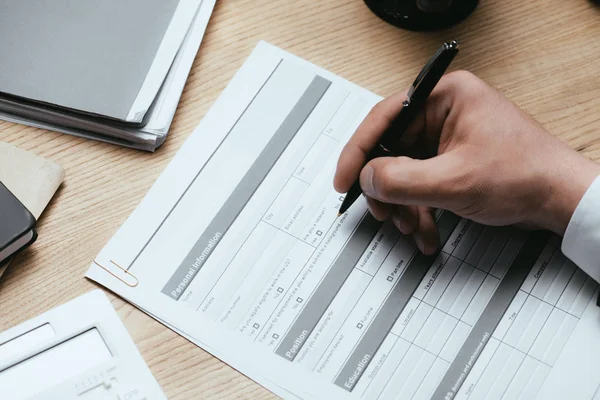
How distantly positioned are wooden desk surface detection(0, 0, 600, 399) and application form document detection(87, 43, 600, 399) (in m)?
0.02

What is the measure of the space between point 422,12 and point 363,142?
18 cm

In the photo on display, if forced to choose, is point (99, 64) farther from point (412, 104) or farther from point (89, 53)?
point (412, 104)

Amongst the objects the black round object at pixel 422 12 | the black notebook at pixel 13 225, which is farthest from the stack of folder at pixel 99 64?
the black round object at pixel 422 12

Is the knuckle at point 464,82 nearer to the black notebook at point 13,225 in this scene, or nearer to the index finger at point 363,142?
the index finger at point 363,142

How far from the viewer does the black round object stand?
781 mm

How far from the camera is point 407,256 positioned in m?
0.72

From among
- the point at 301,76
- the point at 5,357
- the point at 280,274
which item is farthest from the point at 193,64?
the point at 5,357

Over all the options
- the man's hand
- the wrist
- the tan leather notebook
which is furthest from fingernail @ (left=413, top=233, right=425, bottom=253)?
the tan leather notebook

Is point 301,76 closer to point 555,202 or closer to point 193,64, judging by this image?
point 193,64

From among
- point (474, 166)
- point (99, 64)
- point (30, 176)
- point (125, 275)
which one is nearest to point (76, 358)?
point (125, 275)

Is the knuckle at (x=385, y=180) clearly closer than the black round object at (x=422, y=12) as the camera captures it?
Yes

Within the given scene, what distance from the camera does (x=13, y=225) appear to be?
69cm

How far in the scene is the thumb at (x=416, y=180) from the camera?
0.66 metres

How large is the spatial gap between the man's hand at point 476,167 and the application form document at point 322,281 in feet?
0.10
